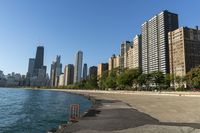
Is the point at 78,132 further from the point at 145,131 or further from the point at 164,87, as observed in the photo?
the point at 164,87

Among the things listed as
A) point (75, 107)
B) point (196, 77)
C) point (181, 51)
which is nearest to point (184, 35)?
point (181, 51)

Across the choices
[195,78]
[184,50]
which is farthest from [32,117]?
[184,50]

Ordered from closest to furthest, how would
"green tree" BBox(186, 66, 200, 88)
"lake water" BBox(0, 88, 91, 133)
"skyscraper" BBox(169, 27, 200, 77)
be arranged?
"lake water" BBox(0, 88, 91, 133) < "green tree" BBox(186, 66, 200, 88) < "skyscraper" BBox(169, 27, 200, 77)

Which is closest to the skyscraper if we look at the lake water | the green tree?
the green tree

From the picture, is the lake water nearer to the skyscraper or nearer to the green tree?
the green tree

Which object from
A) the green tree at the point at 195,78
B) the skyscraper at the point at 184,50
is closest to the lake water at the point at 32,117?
the green tree at the point at 195,78

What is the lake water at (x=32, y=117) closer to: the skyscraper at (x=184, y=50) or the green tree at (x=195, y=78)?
the green tree at (x=195, y=78)

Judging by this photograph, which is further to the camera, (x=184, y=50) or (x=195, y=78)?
(x=184, y=50)

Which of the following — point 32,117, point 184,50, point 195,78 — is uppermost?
point 184,50

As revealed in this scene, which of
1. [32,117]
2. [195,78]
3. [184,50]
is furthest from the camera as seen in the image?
[184,50]

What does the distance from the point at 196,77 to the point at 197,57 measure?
9622cm

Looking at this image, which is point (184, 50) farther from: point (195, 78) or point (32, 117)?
point (32, 117)

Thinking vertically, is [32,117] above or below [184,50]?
below

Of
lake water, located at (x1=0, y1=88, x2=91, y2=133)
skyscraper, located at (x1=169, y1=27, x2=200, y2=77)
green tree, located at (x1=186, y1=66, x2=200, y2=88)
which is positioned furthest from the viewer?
skyscraper, located at (x1=169, y1=27, x2=200, y2=77)
